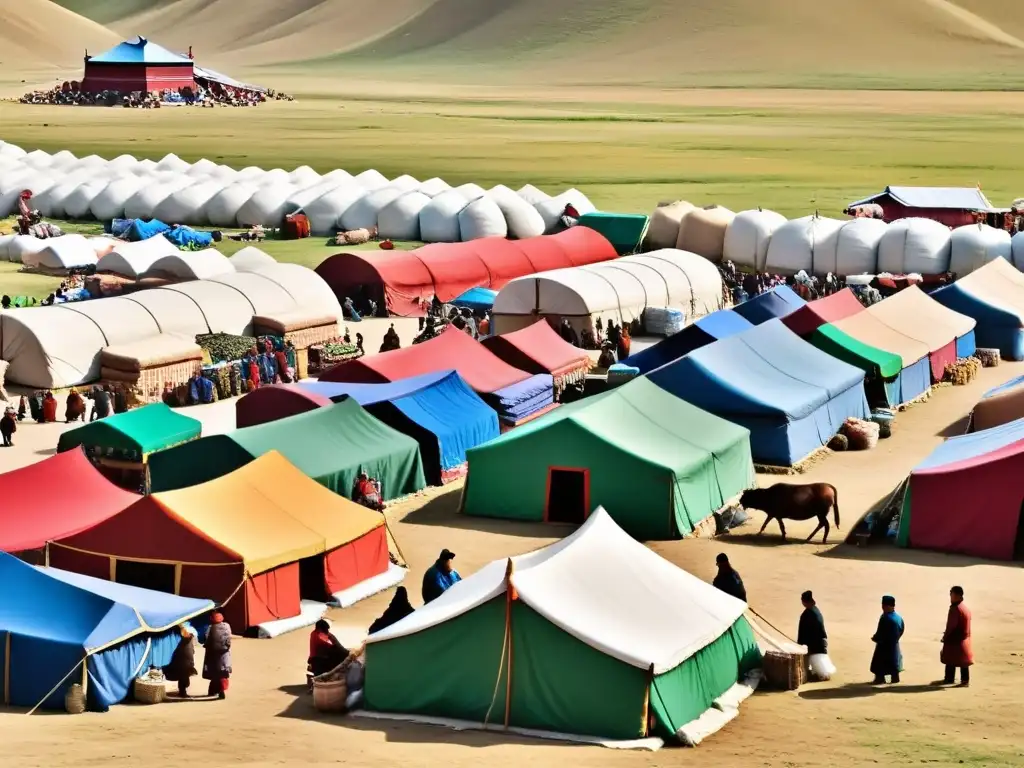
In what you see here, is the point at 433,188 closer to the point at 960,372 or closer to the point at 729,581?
the point at 960,372

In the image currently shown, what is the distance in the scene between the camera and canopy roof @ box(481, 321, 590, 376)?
3362cm

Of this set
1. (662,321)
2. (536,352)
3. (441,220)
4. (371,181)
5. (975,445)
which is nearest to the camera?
(975,445)

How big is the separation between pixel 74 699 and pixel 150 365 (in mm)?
18049

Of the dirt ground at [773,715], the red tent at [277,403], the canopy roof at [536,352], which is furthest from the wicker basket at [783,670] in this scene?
the canopy roof at [536,352]

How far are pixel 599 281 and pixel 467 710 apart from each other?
89.4 ft

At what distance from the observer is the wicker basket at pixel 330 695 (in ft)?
53.5

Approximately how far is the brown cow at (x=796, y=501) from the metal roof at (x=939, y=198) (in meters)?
39.6

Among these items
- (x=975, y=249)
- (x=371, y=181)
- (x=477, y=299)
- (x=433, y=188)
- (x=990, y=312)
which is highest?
(x=371, y=181)

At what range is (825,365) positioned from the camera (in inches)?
1249

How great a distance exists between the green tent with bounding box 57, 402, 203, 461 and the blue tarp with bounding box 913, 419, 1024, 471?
461 inches

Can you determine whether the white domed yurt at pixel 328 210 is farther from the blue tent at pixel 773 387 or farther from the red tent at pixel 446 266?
the blue tent at pixel 773 387

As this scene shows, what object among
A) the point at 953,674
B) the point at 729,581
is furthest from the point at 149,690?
the point at 953,674

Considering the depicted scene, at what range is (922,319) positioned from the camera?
38000mm

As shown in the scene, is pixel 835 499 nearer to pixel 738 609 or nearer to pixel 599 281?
pixel 738 609
